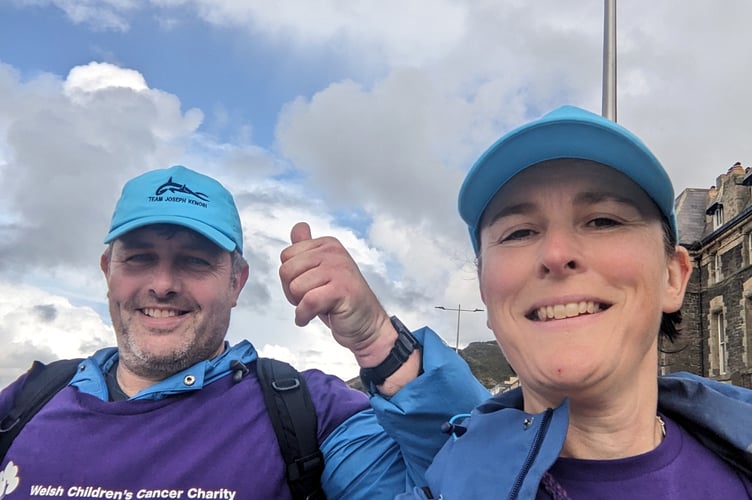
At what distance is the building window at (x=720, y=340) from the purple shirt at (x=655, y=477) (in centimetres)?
2578

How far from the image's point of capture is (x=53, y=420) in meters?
3.00

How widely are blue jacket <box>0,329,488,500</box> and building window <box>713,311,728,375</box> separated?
25.5 m

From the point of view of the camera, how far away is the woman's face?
1829 millimetres

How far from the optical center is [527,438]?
189cm

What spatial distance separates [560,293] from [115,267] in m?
2.29

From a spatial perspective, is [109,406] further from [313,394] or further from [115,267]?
[313,394]

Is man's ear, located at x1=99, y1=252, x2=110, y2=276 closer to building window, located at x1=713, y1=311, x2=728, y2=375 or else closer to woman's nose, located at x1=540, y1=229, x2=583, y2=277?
woman's nose, located at x1=540, y1=229, x2=583, y2=277

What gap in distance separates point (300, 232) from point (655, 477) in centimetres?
126

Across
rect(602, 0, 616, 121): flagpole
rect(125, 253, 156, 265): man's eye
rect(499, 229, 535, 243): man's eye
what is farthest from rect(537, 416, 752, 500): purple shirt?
rect(602, 0, 616, 121): flagpole

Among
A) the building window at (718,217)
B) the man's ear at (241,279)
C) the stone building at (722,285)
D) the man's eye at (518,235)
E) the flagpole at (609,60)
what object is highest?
the building window at (718,217)

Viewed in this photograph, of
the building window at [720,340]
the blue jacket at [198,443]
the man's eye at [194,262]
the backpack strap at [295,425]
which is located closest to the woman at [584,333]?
the blue jacket at [198,443]

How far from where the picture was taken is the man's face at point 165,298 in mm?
3150


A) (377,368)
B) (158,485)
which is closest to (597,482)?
(377,368)

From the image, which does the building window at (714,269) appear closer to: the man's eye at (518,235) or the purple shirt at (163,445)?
the purple shirt at (163,445)
